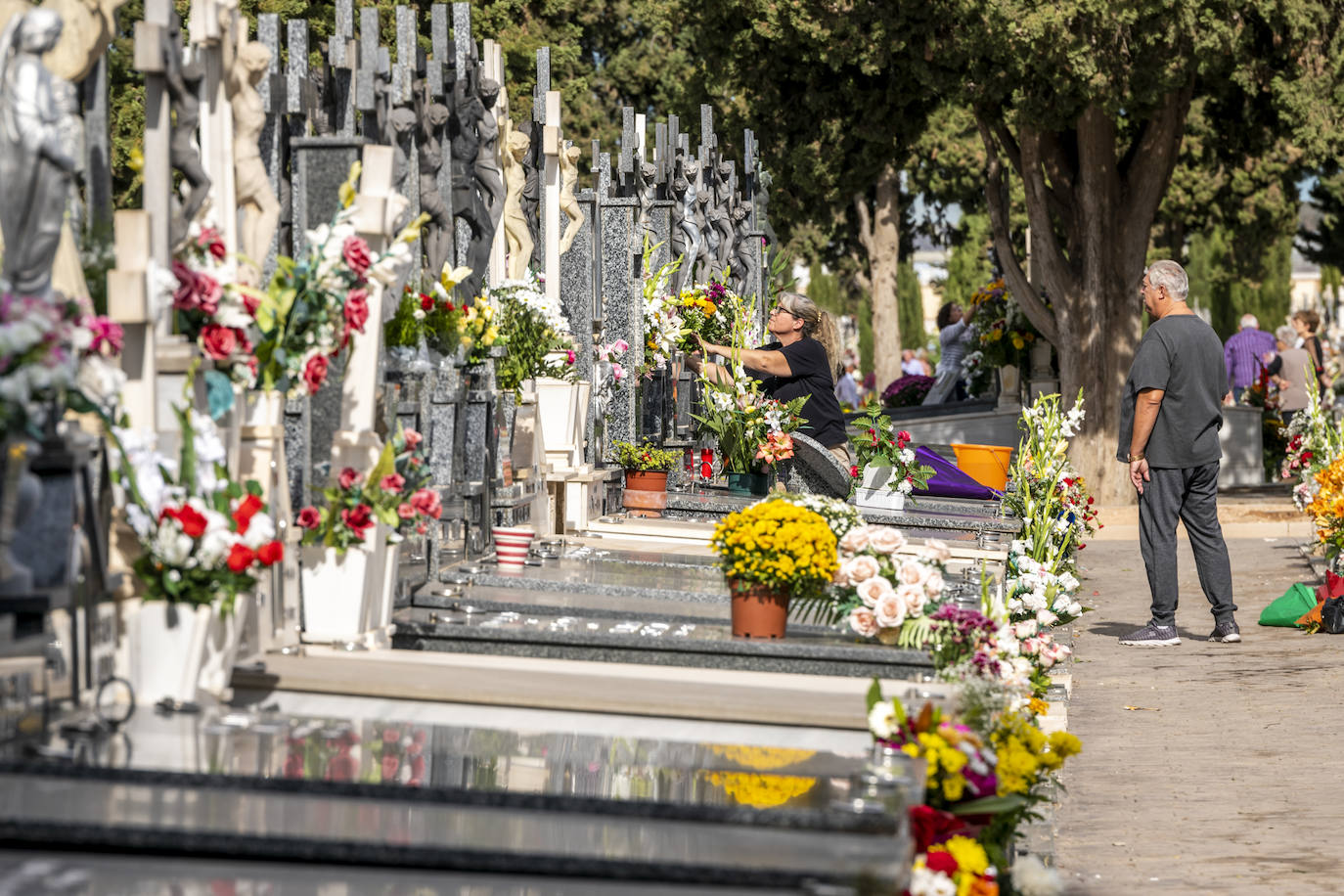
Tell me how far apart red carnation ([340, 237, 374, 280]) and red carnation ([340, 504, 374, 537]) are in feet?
2.97

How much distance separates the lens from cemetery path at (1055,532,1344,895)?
20.0 ft

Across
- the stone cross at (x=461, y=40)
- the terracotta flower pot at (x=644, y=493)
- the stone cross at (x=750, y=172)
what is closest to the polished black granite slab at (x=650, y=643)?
the stone cross at (x=461, y=40)

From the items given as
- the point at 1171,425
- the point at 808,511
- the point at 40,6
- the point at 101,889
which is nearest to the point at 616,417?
the point at 1171,425

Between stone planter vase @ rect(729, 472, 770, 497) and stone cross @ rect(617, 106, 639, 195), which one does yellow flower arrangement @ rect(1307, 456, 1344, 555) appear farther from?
stone cross @ rect(617, 106, 639, 195)

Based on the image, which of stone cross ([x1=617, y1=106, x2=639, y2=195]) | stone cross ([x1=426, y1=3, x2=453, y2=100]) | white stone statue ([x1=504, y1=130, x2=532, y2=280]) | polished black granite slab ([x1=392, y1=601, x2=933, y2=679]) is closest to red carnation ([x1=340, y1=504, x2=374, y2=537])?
polished black granite slab ([x1=392, y1=601, x2=933, y2=679])

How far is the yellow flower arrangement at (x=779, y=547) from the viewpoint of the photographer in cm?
609

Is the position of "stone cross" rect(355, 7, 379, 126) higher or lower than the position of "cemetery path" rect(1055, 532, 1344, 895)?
higher

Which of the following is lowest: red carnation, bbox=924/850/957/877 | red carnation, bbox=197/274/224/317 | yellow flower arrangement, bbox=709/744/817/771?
red carnation, bbox=924/850/957/877

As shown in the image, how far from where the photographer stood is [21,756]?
4539 mm

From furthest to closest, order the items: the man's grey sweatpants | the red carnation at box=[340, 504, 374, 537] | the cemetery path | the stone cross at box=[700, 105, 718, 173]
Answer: the stone cross at box=[700, 105, 718, 173] → the man's grey sweatpants → the red carnation at box=[340, 504, 374, 537] → the cemetery path

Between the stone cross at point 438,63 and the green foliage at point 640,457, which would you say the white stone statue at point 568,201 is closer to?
the green foliage at point 640,457

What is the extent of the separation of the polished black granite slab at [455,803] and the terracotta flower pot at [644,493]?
610cm

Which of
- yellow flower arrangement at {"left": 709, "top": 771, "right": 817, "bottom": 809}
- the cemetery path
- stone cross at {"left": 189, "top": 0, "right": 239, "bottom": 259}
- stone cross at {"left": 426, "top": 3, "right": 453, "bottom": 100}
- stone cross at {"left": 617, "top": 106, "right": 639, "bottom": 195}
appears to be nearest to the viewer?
yellow flower arrangement at {"left": 709, "top": 771, "right": 817, "bottom": 809}

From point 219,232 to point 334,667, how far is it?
4.88 ft
